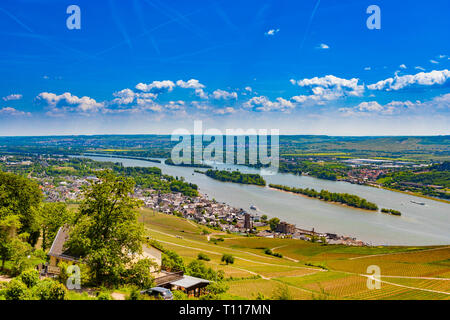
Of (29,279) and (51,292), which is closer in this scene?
(51,292)

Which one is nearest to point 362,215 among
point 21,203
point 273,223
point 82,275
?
point 273,223

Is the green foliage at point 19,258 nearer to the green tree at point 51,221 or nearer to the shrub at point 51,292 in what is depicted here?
the green tree at point 51,221

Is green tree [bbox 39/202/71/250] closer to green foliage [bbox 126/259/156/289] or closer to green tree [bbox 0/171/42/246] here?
green tree [bbox 0/171/42/246]

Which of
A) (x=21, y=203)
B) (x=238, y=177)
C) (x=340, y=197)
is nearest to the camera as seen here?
(x=21, y=203)

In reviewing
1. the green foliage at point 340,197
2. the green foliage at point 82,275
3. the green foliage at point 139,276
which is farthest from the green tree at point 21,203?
the green foliage at point 340,197

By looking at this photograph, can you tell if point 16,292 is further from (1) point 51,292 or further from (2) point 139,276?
(2) point 139,276

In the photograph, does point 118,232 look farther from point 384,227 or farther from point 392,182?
point 392,182
